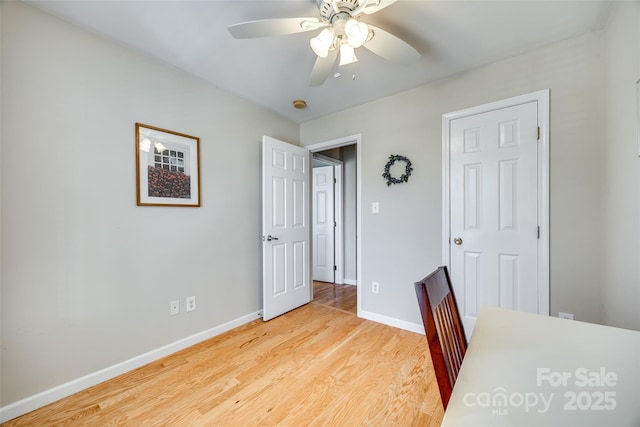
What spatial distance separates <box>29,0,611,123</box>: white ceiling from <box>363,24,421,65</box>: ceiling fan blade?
0.61ft

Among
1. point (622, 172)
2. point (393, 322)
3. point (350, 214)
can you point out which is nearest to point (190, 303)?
point (393, 322)

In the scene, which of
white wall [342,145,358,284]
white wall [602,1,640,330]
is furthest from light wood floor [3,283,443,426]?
white wall [342,145,358,284]

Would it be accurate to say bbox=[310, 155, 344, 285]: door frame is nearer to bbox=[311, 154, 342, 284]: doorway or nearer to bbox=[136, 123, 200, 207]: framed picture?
bbox=[311, 154, 342, 284]: doorway

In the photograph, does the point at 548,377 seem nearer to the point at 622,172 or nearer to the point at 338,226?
the point at 622,172

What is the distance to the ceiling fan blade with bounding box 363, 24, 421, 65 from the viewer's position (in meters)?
1.45

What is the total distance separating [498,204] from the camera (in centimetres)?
204

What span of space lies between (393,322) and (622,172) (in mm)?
1959

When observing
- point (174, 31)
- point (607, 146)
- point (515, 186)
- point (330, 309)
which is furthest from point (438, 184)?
point (174, 31)

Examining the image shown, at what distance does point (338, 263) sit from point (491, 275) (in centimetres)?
242

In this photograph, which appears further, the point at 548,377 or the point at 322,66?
the point at 322,66

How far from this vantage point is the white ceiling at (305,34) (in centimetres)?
150

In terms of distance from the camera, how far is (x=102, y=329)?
1.75 metres

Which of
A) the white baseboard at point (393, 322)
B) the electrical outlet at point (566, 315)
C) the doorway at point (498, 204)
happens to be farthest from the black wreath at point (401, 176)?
the electrical outlet at point (566, 315)

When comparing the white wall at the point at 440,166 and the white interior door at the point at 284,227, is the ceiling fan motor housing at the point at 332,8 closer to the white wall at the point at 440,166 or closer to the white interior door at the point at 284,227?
the white wall at the point at 440,166
